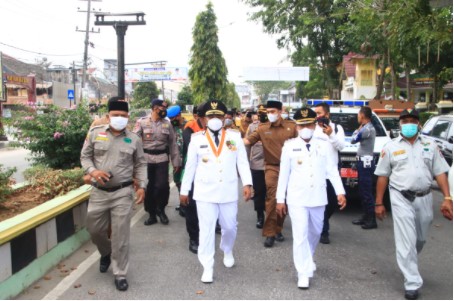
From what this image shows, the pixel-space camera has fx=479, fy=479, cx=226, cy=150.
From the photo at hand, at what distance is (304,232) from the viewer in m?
4.73

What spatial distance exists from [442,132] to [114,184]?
966cm

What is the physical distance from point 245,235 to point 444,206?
3.02 metres

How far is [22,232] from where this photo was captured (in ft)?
14.9

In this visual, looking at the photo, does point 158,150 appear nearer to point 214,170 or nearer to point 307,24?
point 214,170

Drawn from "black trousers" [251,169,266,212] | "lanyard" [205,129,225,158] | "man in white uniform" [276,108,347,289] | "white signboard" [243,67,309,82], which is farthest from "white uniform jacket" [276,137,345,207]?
"white signboard" [243,67,309,82]

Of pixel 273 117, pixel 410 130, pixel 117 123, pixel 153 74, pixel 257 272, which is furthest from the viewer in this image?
pixel 153 74

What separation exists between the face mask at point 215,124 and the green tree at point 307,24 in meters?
18.0

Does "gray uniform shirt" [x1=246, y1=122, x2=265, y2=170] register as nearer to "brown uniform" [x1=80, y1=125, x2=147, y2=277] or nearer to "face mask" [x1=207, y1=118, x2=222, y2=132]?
"face mask" [x1=207, y1=118, x2=222, y2=132]

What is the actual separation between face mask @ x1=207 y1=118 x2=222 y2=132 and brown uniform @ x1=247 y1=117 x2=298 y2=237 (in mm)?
1245

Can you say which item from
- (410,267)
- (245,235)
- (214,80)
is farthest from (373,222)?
(214,80)

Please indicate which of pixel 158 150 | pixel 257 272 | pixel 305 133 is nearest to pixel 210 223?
pixel 257 272

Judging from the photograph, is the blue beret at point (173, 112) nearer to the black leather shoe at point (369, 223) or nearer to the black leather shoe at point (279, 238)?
the black leather shoe at point (279, 238)

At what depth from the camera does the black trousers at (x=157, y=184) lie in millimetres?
7066

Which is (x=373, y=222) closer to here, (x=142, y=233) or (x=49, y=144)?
(x=142, y=233)
